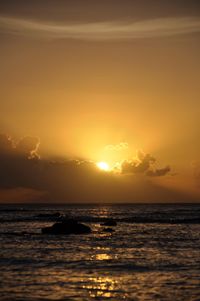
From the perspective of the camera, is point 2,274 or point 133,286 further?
point 2,274

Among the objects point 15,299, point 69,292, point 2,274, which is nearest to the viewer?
point 15,299

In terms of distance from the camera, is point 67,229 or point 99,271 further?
point 67,229

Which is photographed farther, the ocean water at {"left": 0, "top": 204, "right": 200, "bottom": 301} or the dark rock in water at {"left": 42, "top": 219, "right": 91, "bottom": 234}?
the dark rock in water at {"left": 42, "top": 219, "right": 91, "bottom": 234}

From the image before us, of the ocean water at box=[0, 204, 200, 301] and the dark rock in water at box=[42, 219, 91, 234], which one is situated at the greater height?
the dark rock in water at box=[42, 219, 91, 234]

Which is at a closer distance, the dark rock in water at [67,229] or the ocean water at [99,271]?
the ocean water at [99,271]

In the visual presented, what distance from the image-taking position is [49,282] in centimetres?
2841

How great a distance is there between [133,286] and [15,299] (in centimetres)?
671

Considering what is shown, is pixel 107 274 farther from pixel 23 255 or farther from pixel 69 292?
pixel 23 255

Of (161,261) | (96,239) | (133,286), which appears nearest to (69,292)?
(133,286)

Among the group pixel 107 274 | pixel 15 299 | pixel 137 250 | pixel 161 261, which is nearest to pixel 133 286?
pixel 107 274

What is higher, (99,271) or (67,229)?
(67,229)

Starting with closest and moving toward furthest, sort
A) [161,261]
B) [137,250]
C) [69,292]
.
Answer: [69,292] → [161,261] → [137,250]

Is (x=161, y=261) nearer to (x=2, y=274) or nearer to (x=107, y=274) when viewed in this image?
(x=107, y=274)

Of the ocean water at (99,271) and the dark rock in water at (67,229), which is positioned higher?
the dark rock in water at (67,229)
